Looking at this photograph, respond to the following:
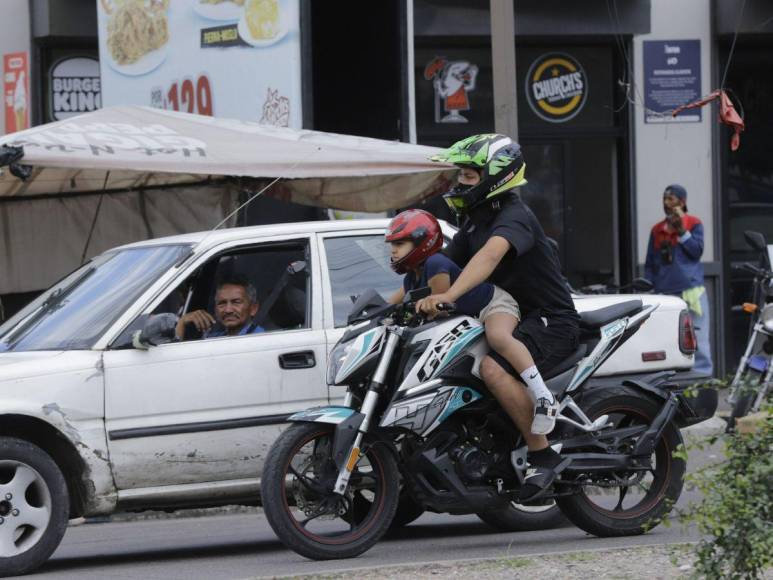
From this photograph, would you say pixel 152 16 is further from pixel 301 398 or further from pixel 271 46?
pixel 301 398

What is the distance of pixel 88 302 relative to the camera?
26.7 feet

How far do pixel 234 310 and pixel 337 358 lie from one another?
1176mm

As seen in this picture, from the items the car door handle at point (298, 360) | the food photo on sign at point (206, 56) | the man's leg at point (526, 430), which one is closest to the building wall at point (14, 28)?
the food photo on sign at point (206, 56)

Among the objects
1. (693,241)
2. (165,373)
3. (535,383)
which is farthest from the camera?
(693,241)

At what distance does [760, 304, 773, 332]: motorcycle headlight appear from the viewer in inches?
462

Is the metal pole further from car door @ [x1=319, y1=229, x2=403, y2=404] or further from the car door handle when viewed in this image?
the car door handle

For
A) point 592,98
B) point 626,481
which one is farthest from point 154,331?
point 592,98

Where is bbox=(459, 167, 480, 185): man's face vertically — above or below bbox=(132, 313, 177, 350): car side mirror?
above

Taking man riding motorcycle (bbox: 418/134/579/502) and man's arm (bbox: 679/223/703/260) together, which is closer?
man riding motorcycle (bbox: 418/134/579/502)

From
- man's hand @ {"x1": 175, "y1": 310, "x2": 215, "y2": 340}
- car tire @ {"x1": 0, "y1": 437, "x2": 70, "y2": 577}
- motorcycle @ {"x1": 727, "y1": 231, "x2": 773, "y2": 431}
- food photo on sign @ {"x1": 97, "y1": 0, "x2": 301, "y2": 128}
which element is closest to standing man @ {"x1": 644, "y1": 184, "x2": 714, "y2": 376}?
motorcycle @ {"x1": 727, "y1": 231, "x2": 773, "y2": 431}

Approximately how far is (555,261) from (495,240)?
21.9 inches

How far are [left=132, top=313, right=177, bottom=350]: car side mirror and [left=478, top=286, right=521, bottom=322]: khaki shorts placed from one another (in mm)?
1477

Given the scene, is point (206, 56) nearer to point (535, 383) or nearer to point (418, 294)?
point (418, 294)

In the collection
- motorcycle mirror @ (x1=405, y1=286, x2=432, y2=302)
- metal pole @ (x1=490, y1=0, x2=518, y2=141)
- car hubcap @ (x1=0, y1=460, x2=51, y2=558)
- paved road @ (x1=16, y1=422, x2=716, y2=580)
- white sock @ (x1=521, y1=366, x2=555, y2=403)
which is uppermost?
metal pole @ (x1=490, y1=0, x2=518, y2=141)
